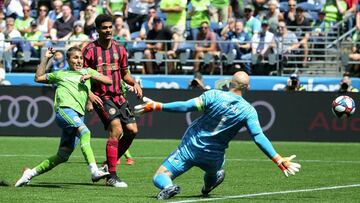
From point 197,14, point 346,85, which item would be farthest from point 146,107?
point 197,14

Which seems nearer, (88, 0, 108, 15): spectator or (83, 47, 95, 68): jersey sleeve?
(83, 47, 95, 68): jersey sleeve

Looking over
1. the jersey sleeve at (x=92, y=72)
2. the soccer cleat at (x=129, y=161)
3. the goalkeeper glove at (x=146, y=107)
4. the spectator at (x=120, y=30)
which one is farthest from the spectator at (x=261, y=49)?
the goalkeeper glove at (x=146, y=107)

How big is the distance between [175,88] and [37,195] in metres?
13.2

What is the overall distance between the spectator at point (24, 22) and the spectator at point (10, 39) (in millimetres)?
235

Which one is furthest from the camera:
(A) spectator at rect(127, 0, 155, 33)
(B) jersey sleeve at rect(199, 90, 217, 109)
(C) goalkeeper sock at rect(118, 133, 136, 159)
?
(A) spectator at rect(127, 0, 155, 33)

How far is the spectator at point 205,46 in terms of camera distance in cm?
2639

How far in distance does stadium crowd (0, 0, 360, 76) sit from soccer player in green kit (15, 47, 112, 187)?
11822mm

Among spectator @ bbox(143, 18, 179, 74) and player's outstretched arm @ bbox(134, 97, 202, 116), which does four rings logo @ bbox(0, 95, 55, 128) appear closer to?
spectator @ bbox(143, 18, 179, 74)

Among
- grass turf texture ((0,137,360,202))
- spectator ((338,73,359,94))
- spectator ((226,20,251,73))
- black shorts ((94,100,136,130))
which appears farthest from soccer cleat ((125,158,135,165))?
spectator ((226,20,251,73))

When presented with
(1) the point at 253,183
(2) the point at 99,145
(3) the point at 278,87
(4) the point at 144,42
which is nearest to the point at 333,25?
(3) the point at 278,87

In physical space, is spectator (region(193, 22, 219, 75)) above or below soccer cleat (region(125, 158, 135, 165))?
above

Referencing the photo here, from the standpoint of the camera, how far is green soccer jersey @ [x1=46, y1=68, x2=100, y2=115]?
→ 43.8ft

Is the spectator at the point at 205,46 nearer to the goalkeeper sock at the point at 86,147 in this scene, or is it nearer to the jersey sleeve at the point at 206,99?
the goalkeeper sock at the point at 86,147

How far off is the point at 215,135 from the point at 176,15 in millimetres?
15908
